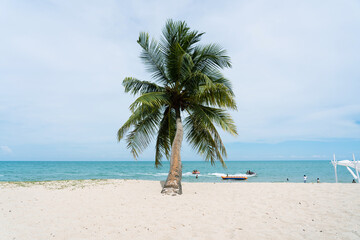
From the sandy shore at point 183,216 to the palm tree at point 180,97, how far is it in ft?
7.93

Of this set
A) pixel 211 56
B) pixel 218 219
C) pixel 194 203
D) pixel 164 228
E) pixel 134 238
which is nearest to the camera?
pixel 134 238

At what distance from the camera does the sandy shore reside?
4.85 m

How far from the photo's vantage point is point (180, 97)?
11.1 meters

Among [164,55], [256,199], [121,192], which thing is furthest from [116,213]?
[164,55]

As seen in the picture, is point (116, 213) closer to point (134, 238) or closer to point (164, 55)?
point (134, 238)

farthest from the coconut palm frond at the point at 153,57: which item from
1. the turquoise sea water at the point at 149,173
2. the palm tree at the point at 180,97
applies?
the turquoise sea water at the point at 149,173

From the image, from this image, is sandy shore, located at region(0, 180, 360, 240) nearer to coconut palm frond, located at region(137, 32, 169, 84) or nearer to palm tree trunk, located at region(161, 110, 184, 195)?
palm tree trunk, located at region(161, 110, 184, 195)

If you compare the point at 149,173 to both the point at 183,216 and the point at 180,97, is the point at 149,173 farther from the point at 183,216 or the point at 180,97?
the point at 183,216

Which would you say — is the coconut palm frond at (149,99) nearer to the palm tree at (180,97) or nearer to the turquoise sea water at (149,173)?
the palm tree at (180,97)

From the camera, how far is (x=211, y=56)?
10.5 meters

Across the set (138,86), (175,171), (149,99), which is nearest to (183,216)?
(175,171)

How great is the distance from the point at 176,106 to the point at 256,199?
5.70m

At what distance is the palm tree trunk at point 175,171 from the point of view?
9.41 m

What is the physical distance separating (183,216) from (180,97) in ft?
20.6
